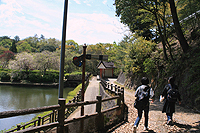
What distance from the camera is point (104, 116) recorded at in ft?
16.4

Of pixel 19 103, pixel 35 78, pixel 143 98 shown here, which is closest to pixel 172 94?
pixel 143 98

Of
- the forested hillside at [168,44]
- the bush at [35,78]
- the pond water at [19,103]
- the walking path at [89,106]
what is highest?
the forested hillside at [168,44]

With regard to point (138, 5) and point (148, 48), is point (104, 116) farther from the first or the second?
point (148, 48)

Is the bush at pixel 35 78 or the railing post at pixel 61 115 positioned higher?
the railing post at pixel 61 115

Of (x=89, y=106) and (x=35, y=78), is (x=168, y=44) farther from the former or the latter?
(x=35, y=78)

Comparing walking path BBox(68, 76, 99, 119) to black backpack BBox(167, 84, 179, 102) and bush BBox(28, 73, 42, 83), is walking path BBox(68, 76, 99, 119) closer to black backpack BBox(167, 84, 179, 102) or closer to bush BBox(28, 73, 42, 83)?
black backpack BBox(167, 84, 179, 102)

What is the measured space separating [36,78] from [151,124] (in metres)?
34.9

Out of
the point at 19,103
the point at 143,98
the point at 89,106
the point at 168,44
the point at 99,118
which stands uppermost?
the point at 168,44

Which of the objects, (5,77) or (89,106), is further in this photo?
(5,77)

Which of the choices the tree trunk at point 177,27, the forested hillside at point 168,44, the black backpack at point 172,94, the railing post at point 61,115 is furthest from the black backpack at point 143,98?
the tree trunk at point 177,27

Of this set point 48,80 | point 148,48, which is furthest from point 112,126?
point 48,80

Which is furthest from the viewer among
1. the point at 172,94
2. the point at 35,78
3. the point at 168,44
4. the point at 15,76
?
the point at 35,78

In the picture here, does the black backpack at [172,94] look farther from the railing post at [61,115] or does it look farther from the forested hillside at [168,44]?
the railing post at [61,115]

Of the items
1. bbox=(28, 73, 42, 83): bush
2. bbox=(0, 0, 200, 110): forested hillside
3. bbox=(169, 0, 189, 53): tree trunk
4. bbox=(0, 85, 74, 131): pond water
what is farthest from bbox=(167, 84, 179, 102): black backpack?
bbox=(28, 73, 42, 83): bush
